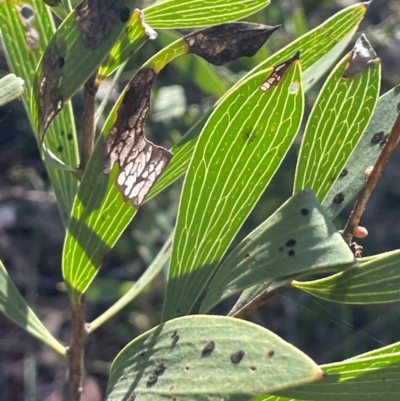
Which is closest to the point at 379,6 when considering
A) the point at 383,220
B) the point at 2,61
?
the point at 383,220

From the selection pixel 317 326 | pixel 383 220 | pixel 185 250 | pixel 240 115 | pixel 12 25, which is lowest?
pixel 317 326

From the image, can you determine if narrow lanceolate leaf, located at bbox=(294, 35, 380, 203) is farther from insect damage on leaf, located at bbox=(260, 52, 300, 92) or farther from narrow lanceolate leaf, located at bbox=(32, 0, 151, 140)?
narrow lanceolate leaf, located at bbox=(32, 0, 151, 140)

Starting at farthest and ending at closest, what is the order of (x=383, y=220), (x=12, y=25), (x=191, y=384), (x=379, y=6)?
(x=383, y=220)
(x=379, y=6)
(x=12, y=25)
(x=191, y=384)

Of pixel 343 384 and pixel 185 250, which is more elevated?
pixel 185 250

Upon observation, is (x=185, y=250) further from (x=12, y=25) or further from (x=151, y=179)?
(x=12, y=25)

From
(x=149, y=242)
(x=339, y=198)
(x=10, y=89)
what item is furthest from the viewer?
(x=149, y=242)

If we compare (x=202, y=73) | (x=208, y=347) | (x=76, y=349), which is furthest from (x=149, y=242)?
(x=208, y=347)

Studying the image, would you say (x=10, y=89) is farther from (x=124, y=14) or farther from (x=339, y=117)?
(x=339, y=117)
